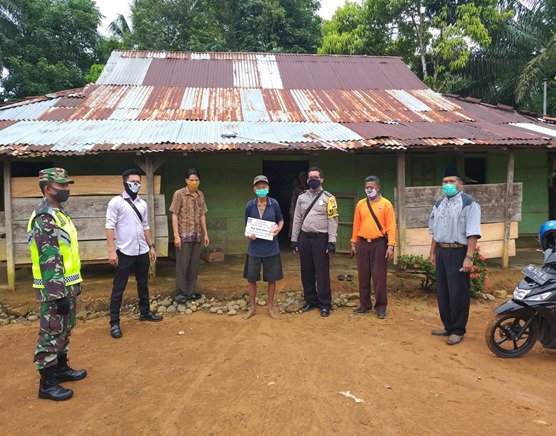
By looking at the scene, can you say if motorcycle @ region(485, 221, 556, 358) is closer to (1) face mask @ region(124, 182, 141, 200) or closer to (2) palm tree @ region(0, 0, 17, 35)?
(1) face mask @ region(124, 182, 141, 200)

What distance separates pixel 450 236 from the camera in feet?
12.9

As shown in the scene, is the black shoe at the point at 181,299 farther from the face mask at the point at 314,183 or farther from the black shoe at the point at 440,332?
the black shoe at the point at 440,332

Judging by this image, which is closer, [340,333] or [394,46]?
[340,333]

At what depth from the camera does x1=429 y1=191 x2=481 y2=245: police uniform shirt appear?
12.5 ft

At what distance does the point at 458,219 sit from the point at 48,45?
17770mm

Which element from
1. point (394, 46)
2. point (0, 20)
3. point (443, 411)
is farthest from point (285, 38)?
point (443, 411)

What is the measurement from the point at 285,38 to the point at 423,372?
1627cm

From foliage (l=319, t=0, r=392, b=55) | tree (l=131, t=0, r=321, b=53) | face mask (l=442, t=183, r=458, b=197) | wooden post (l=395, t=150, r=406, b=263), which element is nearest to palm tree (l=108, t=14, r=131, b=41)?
tree (l=131, t=0, r=321, b=53)

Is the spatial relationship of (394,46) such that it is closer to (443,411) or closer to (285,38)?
(285,38)

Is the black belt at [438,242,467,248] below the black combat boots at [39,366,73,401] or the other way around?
the other way around

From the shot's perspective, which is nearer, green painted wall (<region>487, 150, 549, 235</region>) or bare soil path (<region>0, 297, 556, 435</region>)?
bare soil path (<region>0, 297, 556, 435</region>)

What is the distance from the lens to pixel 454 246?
3922mm

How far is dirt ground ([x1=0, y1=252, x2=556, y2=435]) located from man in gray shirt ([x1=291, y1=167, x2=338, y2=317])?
45cm

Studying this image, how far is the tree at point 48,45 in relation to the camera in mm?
14953
